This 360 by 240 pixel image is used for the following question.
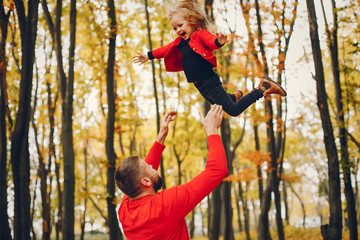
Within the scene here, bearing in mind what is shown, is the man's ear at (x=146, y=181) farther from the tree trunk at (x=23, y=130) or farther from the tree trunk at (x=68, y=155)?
the tree trunk at (x=68, y=155)

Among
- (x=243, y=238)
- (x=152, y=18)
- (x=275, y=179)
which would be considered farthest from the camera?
(x=243, y=238)

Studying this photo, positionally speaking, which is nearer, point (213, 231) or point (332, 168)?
point (332, 168)

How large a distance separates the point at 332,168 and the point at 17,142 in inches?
206

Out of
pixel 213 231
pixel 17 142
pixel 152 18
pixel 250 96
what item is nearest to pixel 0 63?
pixel 17 142

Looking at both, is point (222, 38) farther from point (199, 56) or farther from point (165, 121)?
point (165, 121)

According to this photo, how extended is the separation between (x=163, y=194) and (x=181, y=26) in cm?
143

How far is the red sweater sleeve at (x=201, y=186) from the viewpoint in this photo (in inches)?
79.9

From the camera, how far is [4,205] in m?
4.76

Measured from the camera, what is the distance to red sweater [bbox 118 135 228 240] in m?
2.04

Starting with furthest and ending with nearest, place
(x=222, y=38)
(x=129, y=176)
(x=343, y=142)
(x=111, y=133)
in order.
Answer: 1. (x=343, y=142)
2. (x=111, y=133)
3. (x=222, y=38)
4. (x=129, y=176)

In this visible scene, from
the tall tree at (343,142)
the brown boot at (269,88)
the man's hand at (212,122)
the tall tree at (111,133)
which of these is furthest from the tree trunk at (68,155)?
the tall tree at (343,142)

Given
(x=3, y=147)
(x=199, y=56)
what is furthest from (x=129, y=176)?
(x=3, y=147)

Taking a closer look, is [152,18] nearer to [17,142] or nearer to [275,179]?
[275,179]

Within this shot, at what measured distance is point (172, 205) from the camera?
84.5 inches
